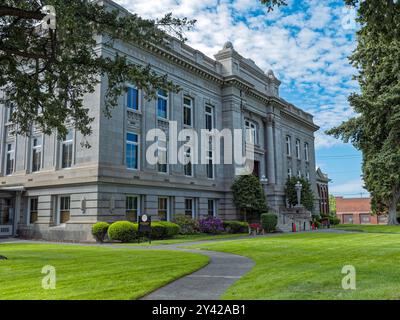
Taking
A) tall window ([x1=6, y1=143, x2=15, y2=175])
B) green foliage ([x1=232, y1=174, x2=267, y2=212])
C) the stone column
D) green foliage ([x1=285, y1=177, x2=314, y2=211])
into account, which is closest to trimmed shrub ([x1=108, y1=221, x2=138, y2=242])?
tall window ([x1=6, y1=143, x2=15, y2=175])

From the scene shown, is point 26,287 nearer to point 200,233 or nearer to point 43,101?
point 43,101

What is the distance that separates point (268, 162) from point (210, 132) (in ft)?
36.1

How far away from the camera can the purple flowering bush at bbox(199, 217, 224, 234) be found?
3023cm

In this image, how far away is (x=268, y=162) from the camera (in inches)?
1766

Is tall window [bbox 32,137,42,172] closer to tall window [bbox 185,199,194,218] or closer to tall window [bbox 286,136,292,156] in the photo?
tall window [bbox 185,199,194,218]

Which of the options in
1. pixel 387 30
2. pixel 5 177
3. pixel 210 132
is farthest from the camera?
pixel 210 132

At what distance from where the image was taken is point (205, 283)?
27.5ft

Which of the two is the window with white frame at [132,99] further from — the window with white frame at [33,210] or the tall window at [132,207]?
the window with white frame at [33,210]

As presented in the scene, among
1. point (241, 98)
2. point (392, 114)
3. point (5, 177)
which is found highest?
point (241, 98)

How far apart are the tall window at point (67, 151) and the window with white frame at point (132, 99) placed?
4.43 m

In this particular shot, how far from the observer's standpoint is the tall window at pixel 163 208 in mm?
29766

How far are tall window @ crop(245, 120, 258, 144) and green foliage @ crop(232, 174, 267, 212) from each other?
6135mm

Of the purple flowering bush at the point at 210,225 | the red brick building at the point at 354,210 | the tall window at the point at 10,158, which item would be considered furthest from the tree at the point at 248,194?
the red brick building at the point at 354,210
